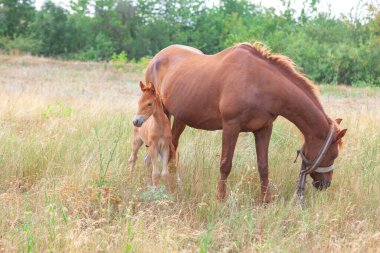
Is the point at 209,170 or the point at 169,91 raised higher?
the point at 169,91

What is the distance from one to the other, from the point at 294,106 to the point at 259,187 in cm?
109

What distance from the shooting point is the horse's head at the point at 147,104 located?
4.84 m

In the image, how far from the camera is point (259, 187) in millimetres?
5082

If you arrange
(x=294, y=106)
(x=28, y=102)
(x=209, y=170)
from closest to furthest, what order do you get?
(x=294, y=106) < (x=209, y=170) < (x=28, y=102)

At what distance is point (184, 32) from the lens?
4175 centimetres

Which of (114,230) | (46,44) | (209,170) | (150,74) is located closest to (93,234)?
(114,230)

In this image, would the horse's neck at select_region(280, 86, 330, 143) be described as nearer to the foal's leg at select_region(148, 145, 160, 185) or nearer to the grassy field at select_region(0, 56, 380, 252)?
the grassy field at select_region(0, 56, 380, 252)

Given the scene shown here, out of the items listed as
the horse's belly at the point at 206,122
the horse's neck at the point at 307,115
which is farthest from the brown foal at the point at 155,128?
the horse's neck at the point at 307,115

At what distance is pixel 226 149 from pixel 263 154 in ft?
1.43

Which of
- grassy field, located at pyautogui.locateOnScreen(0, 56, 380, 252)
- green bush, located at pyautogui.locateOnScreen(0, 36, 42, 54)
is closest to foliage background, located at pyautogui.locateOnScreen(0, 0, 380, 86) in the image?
green bush, located at pyautogui.locateOnScreen(0, 36, 42, 54)

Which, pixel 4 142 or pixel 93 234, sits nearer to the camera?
pixel 93 234

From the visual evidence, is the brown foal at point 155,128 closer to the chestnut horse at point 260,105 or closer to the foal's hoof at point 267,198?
the chestnut horse at point 260,105

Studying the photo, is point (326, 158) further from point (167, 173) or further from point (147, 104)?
point (147, 104)

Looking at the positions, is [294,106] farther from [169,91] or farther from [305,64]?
[305,64]
